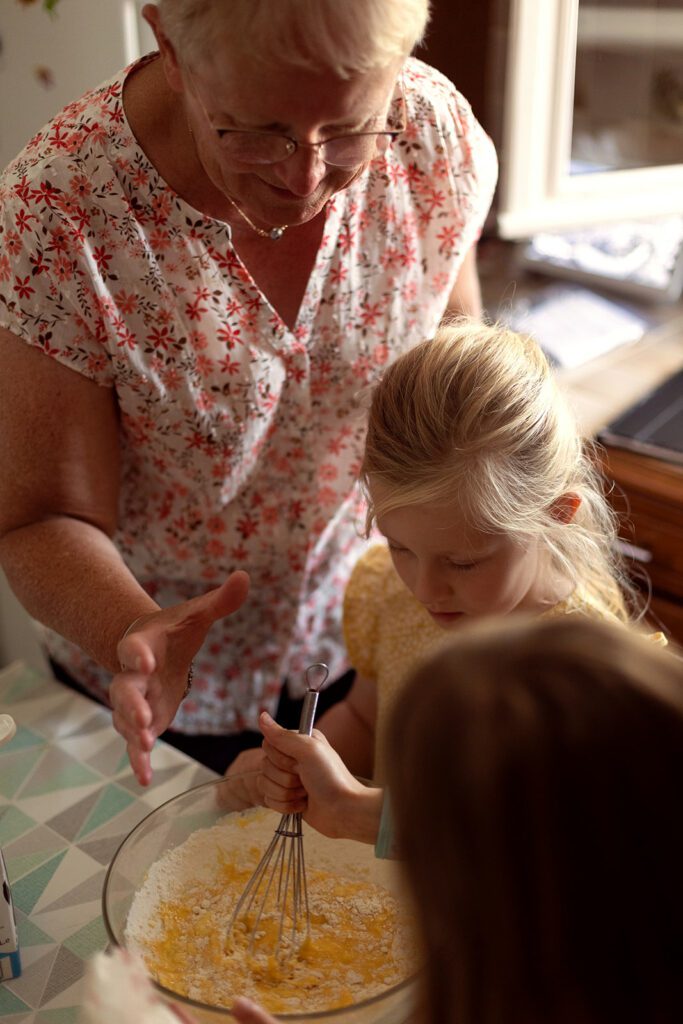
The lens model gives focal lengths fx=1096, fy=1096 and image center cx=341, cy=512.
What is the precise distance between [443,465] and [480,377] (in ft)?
0.33

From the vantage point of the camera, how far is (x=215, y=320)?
1189mm

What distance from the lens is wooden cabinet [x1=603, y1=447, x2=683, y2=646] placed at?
5.83ft

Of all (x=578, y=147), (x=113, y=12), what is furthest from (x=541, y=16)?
(x=113, y=12)

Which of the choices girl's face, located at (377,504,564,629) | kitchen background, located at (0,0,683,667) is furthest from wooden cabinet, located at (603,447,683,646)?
girl's face, located at (377,504,564,629)

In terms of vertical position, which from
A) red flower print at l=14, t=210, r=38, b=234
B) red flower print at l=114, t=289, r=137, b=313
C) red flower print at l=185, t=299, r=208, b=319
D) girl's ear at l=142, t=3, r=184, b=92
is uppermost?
girl's ear at l=142, t=3, r=184, b=92

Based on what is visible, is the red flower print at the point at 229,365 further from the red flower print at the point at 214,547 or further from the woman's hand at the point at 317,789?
the woman's hand at the point at 317,789

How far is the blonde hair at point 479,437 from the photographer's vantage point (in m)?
1.12

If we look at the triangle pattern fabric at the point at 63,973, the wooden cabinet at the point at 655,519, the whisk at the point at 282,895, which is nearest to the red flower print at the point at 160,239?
the whisk at the point at 282,895

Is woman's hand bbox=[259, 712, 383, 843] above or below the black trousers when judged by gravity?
above

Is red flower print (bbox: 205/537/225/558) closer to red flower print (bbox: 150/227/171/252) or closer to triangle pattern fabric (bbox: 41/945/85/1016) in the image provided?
red flower print (bbox: 150/227/171/252)

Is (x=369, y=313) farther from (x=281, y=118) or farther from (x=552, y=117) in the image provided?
(x=552, y=117)

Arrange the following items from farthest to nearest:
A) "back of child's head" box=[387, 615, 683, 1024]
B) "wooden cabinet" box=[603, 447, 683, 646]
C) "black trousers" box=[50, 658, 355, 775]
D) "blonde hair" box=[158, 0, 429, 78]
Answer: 1. "wooden cabinet" box=[603, 447, 683, 646]
2. "black trousers" box=[50, 658, 355, 775]
3. "blonde hair" box=[158, 0, 429, 78]
4. "back of child's head" box=[387, 615, 683, 1024]

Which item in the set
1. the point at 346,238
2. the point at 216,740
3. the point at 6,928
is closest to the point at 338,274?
the point at 346,238

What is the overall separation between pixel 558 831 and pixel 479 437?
0.62 metres
